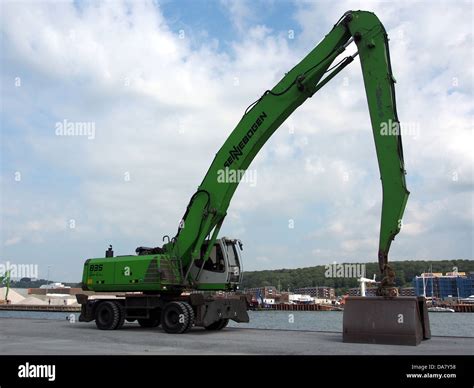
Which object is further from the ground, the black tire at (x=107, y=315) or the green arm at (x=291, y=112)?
the green arm at (x=291, y=112)

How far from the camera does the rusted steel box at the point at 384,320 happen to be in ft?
37.1

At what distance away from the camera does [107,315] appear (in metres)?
16.6

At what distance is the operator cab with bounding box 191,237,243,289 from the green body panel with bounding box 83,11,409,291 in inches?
7.1

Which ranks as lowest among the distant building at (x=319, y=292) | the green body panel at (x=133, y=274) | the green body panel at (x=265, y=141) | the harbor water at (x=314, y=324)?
the distant building at (x=319, y=292)

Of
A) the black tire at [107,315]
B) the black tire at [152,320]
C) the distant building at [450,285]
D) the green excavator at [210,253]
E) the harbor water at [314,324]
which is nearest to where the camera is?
the green excavator at [210,253]

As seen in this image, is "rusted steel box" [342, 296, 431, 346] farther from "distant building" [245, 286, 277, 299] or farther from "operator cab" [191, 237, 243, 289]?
"distant building" [245, 286, 277, 299]

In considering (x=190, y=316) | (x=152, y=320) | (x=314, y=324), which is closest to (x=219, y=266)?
(x=190, y=316)

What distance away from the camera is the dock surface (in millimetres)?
10258

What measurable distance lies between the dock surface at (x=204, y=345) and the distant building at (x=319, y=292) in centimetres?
10442

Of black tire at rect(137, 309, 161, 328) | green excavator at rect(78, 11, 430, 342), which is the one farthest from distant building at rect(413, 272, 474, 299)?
green excavator at rect(78, 11, 430, 342)

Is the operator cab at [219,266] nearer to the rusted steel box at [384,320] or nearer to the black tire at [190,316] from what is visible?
the black tire at [190,316]

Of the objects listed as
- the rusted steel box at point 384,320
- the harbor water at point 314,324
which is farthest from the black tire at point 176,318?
the harbor water at point 314,324

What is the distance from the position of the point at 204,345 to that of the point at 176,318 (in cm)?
347

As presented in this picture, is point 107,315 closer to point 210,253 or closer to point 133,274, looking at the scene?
point 133,274
